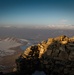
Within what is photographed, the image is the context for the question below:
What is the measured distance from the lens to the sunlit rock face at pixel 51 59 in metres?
93.1

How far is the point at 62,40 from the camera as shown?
4102 inches

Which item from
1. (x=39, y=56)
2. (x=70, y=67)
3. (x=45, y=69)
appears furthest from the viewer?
(x=39, y=56)

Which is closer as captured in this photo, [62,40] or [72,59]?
[72,59]

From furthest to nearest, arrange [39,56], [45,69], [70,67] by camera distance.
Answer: [39,56] < [45,69] < [70,67]

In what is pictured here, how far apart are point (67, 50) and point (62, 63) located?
770 centimetres

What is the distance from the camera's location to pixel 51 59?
97.1 metres

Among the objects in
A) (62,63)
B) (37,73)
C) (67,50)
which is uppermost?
(67,50)

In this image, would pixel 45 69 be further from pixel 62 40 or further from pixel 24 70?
pixel 62 40

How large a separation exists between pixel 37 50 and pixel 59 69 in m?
22.4

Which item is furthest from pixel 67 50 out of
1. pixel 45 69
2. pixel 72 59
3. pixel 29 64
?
pixel 29 64

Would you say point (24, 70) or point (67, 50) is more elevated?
point (67, 50)

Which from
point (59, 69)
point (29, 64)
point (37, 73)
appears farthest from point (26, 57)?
point (59, 69)

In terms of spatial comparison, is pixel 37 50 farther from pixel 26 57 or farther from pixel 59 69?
pixel 59 69

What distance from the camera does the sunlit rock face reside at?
9312cm
